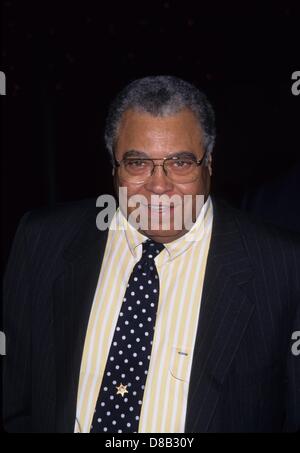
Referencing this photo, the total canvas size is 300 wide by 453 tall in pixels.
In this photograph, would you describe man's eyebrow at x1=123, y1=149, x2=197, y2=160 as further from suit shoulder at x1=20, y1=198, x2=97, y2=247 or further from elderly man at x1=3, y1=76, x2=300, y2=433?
suit shoulder at x1=20, y1=198, x2=97, y2=247

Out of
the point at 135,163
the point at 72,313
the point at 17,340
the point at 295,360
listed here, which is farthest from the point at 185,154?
the point at 17,340

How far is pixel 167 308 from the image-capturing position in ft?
6.00

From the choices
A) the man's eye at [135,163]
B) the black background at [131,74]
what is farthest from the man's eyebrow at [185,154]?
the black background at [131,74]

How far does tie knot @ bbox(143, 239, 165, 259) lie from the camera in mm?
1877

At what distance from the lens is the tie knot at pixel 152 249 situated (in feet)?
6.16

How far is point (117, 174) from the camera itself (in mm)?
1861

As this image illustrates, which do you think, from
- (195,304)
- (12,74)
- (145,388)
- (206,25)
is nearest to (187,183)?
(195,304)

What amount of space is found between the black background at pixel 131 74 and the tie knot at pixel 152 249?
1.92 meters

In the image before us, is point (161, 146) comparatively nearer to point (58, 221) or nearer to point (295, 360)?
point (58, 221)

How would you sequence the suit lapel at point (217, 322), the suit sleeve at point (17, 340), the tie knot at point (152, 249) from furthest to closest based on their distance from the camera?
the suit sleeve at point (17, 340) → the tie knot at point (152, 249) → the suit lapel at point (217, 322)

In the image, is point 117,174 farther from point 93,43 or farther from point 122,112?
point 93,43

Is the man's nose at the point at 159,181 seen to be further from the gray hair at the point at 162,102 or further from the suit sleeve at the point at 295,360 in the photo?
the suit sleeve at the point at 295,360

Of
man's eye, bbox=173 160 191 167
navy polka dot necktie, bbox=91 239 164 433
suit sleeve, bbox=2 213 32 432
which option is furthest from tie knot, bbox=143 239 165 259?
suit sleeve, bbox=2 213 32 432

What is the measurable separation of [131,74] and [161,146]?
2375mm
